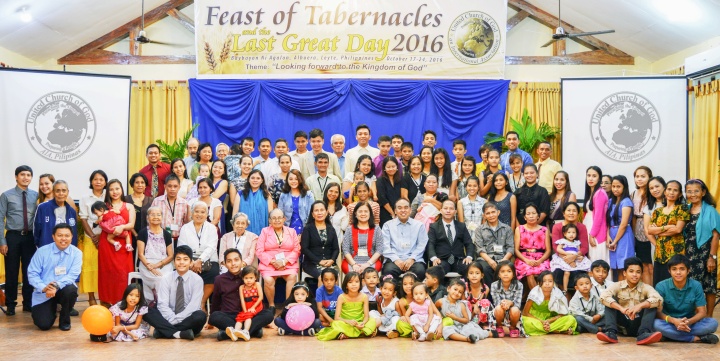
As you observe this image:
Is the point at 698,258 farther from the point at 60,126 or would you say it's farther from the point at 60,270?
the point at 60,126

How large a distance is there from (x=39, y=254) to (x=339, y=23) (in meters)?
5.35

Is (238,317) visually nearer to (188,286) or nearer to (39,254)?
(188,286)

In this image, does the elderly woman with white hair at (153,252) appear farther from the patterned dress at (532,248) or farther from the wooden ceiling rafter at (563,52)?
the wooden ceiling rafter at (563,52)

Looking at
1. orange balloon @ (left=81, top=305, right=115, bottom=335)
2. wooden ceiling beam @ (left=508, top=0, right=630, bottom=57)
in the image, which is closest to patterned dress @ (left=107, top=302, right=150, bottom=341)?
orange balloon @ (left=81, top=305, right=115, bottom=335)

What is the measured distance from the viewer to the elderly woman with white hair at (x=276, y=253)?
22.4ft

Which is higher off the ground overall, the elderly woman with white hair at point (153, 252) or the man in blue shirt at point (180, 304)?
the elderly woman with white hair at point (153, 252)

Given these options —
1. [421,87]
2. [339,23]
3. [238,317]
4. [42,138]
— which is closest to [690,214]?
[238,317]

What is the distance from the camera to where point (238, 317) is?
6.03 metres

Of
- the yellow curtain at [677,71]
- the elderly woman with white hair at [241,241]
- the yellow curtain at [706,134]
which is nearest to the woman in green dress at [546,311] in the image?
the elderly woman with white hair at [241,241]

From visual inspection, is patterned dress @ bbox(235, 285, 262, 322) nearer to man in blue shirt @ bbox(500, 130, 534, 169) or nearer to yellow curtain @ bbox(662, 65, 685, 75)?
man in blue shirt @ bbox(500, 130, 534, 169)

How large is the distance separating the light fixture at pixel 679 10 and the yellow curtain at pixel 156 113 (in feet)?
21.0

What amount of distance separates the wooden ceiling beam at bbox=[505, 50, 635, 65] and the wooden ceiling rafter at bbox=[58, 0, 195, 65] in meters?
4.78

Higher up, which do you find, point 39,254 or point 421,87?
point 421,87

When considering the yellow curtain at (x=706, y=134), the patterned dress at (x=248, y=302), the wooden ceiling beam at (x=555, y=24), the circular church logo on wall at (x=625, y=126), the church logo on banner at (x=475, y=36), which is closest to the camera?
the patterned dress at (x=248, y=302)
